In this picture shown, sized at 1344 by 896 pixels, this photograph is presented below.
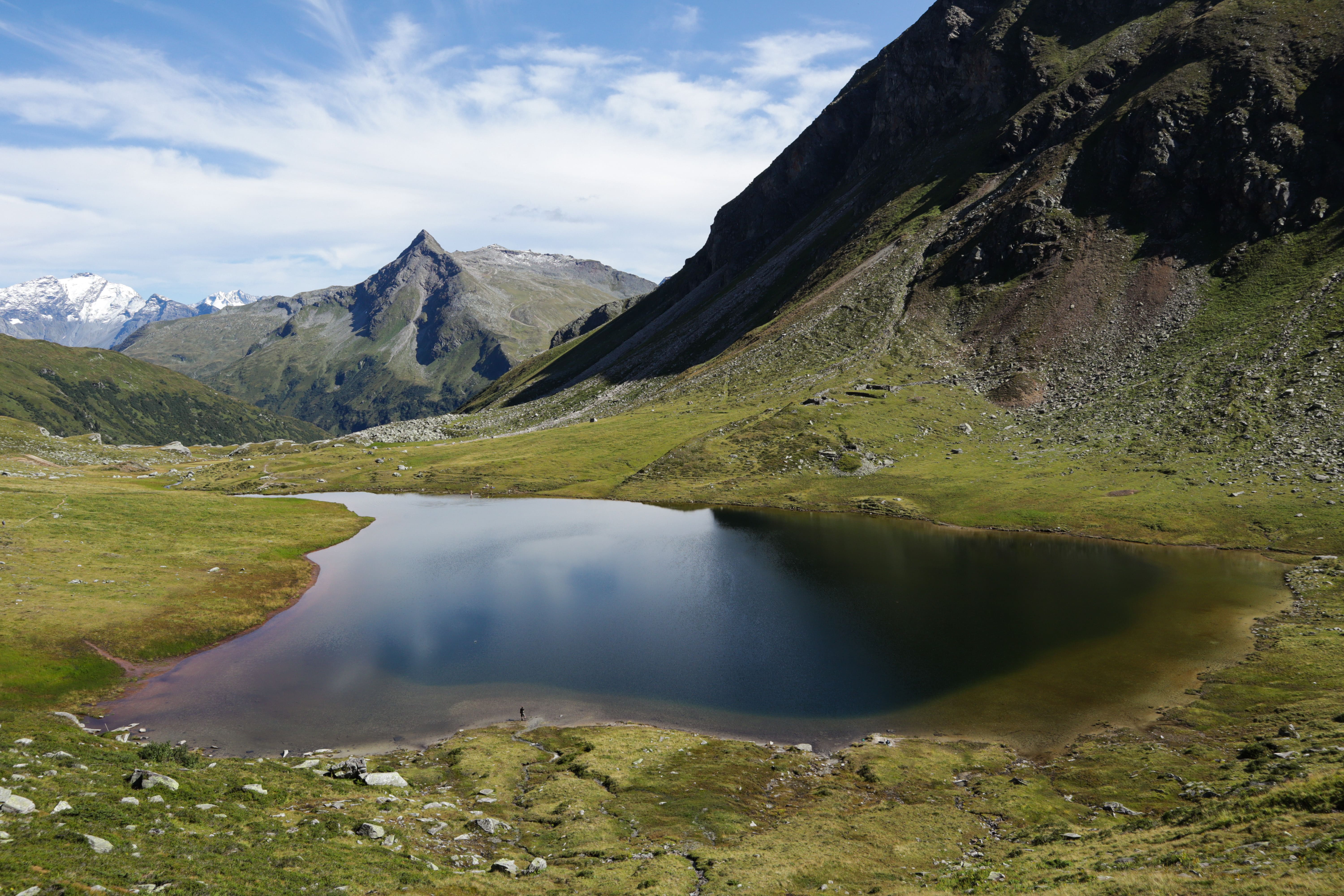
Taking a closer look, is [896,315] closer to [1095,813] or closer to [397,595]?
[397,595]

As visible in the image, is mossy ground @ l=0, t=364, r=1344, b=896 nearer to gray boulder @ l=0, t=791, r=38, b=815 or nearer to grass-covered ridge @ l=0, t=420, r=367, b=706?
grass-covered ridge @ l=0, t=420, r=367, b=706

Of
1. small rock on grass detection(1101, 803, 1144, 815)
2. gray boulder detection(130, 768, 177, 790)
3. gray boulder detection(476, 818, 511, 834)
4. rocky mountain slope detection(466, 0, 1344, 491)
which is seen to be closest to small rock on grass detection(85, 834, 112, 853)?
gray boulder detection(130, 768, 177, 790)

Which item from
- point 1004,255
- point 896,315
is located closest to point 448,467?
point 896,315

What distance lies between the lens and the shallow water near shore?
41.0 m

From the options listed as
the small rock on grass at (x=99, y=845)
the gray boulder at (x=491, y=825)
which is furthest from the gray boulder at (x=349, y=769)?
the small rock on grass at (x=99, y=845)

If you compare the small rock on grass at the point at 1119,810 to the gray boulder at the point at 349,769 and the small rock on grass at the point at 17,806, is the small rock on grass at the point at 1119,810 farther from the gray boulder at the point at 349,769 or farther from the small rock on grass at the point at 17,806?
the small rock on grass at the point at 17,806

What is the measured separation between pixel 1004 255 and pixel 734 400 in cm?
6764

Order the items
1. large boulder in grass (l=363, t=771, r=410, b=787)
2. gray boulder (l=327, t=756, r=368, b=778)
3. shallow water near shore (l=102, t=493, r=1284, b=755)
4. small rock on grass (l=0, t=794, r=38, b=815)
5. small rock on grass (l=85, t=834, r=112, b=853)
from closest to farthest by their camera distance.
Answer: small rock on grass (l=85, t=834, r=112, b=853), small rock on grass (l=0, t=794, r=38, b=815), large boulder in grass (l=363, t=771, r=410, b=787), gray boulder (l=327, t=756, r=368, b=778), shallow water near shore (l=102, t=493, r=1284, b=755)

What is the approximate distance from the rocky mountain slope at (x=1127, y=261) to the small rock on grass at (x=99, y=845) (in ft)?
348

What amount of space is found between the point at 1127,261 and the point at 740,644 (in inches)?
5060

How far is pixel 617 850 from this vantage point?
88.4ft

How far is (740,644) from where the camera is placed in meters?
51.8

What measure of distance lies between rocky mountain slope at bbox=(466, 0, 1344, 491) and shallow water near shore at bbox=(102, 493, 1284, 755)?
138 ft

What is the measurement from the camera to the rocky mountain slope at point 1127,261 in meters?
99.1
